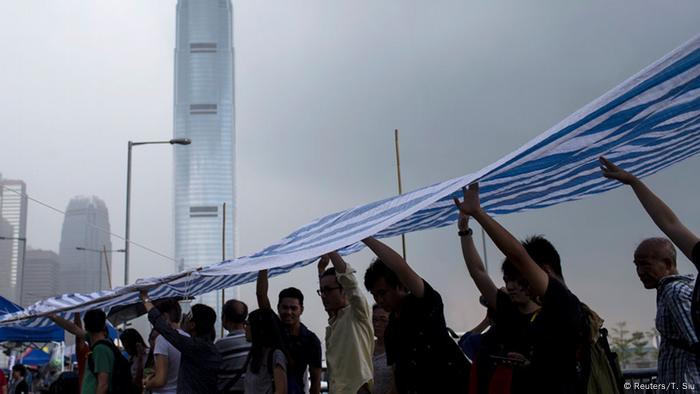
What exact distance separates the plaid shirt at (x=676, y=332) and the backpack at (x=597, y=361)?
319 millimetres

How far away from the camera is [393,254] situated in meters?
4.04

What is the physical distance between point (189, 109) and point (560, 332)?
157 metres

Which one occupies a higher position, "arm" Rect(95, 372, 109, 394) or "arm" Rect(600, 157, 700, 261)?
"arm" Rect(600, 157, 700, 261)

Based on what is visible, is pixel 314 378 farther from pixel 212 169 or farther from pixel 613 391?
pixel 212 169

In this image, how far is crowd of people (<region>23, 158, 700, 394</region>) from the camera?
10.4ft

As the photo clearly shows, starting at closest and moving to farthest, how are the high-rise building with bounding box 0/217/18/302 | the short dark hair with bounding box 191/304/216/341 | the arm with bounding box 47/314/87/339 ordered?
the short dark hair with bounding box 191/304/216/341 < the arm with bounding box 47/314/87/339 < the high-rise building with bounding box 0/217/18/302

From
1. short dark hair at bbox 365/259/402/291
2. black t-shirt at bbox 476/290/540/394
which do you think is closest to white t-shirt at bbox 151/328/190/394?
short dark hair at bbox 365/259/402/291

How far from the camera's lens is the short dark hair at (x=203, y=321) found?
5.98m

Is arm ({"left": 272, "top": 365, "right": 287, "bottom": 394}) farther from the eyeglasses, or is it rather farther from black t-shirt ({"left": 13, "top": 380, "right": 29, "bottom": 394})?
black t-shirt ({"left": 13, "top": 380, "right": 29, "bottom": 394})

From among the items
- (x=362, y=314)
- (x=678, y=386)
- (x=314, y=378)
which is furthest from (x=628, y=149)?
(x=314, y=378)

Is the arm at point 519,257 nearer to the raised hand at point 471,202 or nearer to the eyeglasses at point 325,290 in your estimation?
the raised hand at point 471,202

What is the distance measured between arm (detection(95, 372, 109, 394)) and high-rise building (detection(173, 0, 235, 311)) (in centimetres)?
13741

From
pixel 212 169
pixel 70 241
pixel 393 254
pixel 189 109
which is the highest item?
pixel 189 109

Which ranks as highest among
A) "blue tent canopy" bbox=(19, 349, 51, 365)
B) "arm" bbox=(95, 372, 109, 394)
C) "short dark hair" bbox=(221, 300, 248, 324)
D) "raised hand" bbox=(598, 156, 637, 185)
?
"raised hand" bbox=(598, 156, 637, 185)
